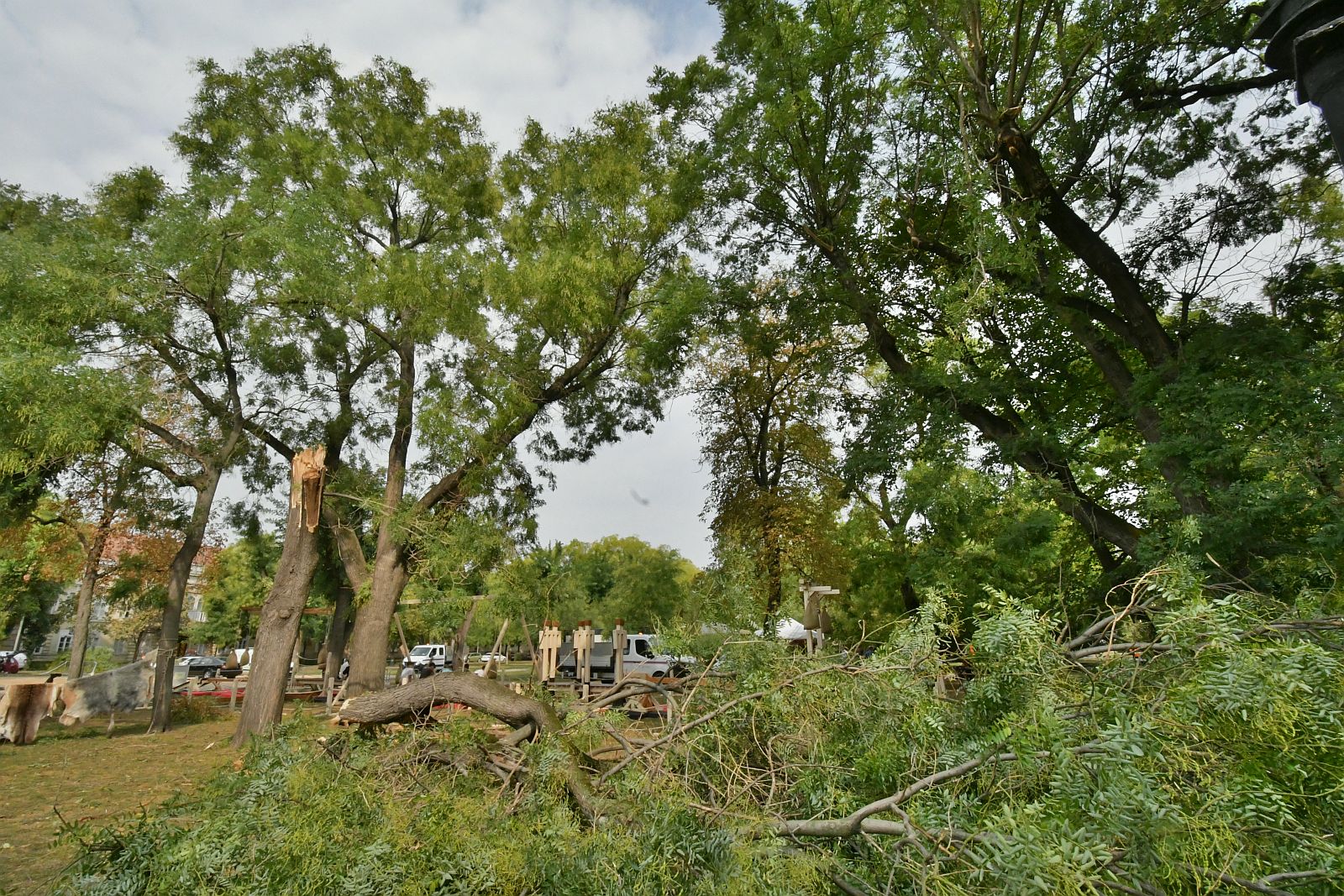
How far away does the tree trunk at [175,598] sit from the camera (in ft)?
44.5

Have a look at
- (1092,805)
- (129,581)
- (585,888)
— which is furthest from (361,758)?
(129,581)

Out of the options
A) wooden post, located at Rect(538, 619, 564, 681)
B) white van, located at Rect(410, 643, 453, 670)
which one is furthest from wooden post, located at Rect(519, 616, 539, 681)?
white van, located at Rect(410, 643, 453, 670)

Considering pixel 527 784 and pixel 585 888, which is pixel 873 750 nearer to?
pixel 585 888

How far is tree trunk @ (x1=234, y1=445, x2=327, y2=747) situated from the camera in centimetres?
945

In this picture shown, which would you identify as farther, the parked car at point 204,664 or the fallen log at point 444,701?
the parked car at point 204,664

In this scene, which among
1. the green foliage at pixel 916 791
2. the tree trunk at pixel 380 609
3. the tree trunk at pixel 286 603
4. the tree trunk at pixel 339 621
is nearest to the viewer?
the green foliage at pixel 916 791

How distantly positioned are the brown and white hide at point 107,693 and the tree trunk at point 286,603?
557cm

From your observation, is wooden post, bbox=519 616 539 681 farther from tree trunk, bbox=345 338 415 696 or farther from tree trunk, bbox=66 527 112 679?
tree trunk, bbox=66 527 112 679

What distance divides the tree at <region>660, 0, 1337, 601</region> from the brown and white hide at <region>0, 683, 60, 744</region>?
14.1m

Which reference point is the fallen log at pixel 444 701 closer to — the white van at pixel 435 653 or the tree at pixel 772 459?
the tree at pixel 772 459

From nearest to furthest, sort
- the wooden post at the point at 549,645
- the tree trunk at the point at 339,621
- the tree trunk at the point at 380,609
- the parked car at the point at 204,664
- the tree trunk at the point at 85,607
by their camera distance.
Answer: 1. the tree trunk at the point at 380,609
2. the wooden post at the point at 549,645
3. the tree trunk at the point at 85,607
4. the tree trunk at the point at 339,621
5. the parked car at the point at 204,664

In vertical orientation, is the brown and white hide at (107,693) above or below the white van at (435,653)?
below

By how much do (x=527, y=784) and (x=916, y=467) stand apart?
9898 mm

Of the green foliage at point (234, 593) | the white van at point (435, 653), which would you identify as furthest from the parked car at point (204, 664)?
the white van at point (435, 653)
